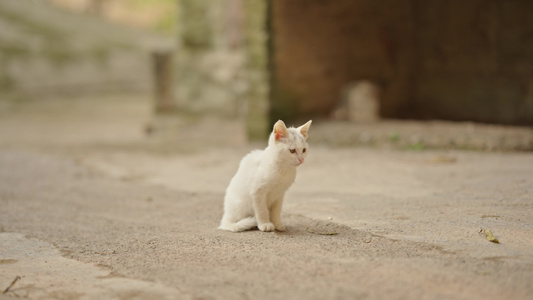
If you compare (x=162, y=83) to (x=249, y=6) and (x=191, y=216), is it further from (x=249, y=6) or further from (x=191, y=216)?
(x=191, y=216)

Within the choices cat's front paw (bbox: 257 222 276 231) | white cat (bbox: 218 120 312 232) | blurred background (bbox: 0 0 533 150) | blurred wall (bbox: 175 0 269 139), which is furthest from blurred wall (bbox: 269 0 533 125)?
cat's front paw (bbox: 257 222 276 231)

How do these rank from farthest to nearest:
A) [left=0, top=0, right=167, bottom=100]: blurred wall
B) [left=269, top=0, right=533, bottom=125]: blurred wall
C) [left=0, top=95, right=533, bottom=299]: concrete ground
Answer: [left=0, top=0, right=167, bottom=100]: blurred wall → [left=269, top=0, right=533, bottom=125]: blurred wall → [left=0, top=95, right=533, bottom=299]: concrete ground

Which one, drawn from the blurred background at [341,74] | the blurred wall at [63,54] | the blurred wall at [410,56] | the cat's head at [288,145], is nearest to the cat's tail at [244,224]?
the cat's head at [288,145]

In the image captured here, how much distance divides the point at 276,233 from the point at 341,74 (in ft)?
16.4

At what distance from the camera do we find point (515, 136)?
5980 mm

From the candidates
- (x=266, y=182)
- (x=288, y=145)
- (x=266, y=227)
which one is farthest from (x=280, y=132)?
(x=266, y=227)

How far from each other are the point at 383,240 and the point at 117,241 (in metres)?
1.57

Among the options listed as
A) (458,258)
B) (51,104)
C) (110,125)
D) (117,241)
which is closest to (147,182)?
(117,241)

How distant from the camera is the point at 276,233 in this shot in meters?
3.40

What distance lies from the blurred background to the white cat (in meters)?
3.32

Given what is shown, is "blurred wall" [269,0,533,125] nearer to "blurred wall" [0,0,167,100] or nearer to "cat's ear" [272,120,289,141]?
"cat's ear" [272,120,289,141]

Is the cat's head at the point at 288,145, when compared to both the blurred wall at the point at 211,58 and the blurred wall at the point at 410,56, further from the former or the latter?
the blurred wall at the point at 211,58

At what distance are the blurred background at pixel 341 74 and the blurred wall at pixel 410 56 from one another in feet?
0.05

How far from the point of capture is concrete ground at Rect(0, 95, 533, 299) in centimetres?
252
